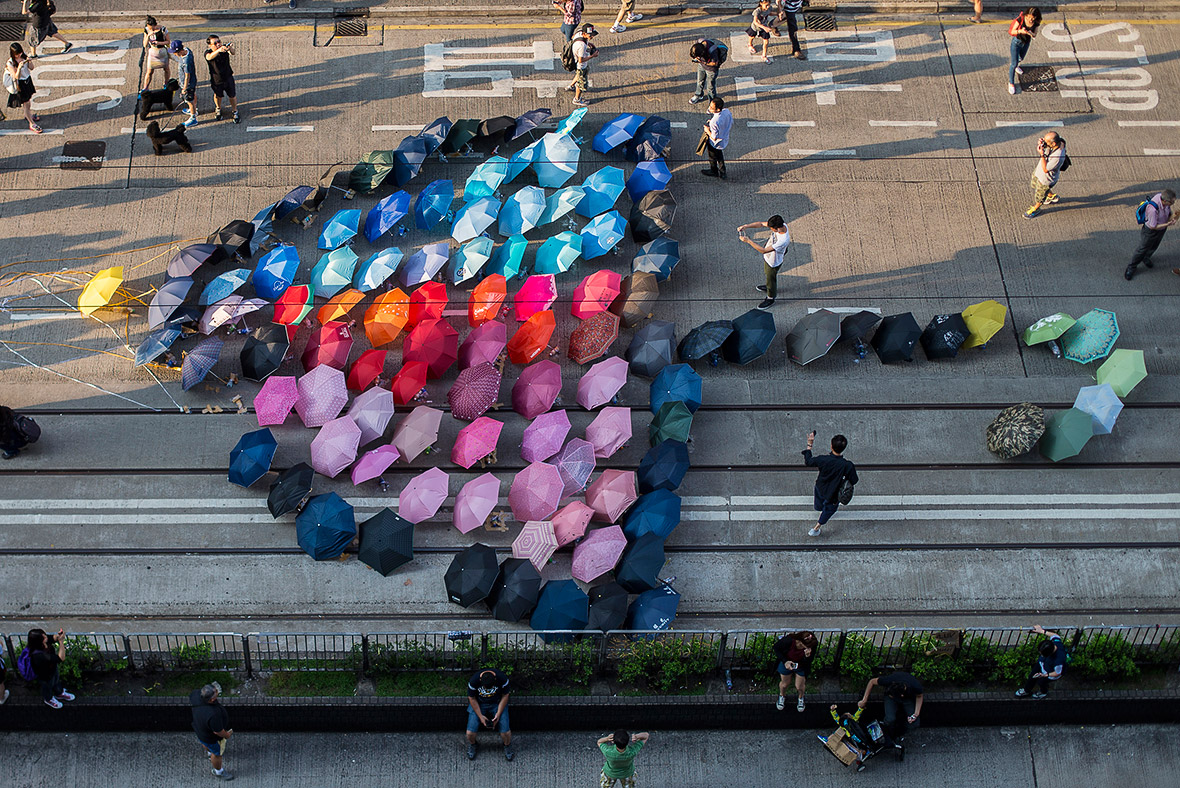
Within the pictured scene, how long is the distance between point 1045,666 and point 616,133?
41.8ft

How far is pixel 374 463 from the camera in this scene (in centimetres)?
2034

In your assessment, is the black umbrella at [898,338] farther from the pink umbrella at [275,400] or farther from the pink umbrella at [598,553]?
the pink umbrella at [275,400]

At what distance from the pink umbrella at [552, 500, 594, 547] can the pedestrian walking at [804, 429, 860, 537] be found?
3378 millimetres

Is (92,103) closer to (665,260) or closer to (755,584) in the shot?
(665,260)

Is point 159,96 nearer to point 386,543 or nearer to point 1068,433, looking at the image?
point 386,543

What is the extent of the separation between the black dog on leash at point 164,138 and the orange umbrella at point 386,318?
232 inches

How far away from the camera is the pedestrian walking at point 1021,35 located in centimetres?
2609

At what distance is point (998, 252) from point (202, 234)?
14564 millimetres

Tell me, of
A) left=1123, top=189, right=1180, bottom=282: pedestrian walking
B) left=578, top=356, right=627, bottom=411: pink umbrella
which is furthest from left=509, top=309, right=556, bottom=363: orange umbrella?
left=1123, top=189, right=1180, bottom=282: pedestrian walking

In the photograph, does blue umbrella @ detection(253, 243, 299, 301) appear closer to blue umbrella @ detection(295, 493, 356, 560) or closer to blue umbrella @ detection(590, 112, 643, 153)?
blue umbrella @ detection(295, 493, 356, 560)

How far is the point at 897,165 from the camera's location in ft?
83.7

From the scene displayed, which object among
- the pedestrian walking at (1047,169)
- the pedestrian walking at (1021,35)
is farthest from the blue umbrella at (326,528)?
the pedestrian walking at (1021,35)

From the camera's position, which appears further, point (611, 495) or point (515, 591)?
point (611, 495)

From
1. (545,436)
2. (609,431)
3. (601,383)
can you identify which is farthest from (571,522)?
(601,383)
